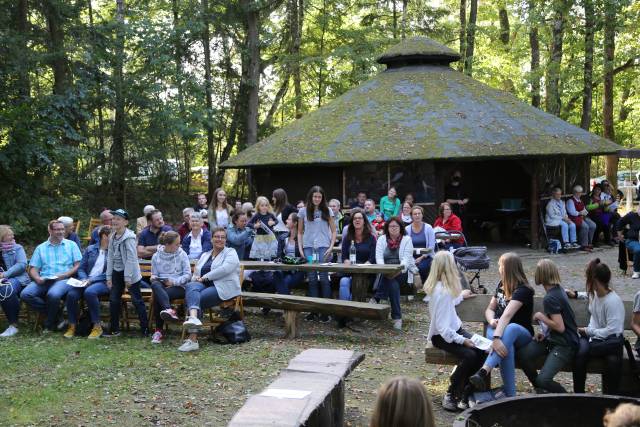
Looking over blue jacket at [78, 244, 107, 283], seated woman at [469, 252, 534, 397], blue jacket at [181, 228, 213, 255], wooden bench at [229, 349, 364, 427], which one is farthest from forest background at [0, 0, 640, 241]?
seated woman at [469, 252, 534, 397]

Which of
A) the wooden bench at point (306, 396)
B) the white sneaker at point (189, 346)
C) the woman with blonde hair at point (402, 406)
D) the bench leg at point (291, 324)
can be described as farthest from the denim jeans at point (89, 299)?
the woman with blonde hair at point (402, 406)

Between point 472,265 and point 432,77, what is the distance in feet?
35.7

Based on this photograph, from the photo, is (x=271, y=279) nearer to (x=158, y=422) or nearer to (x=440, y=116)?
(x=158, y=422)

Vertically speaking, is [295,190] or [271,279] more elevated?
[295,190]

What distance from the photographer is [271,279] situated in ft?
34.7

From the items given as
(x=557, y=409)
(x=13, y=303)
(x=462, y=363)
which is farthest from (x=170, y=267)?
(x=557, y=409)

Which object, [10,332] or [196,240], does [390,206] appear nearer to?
[196,240]

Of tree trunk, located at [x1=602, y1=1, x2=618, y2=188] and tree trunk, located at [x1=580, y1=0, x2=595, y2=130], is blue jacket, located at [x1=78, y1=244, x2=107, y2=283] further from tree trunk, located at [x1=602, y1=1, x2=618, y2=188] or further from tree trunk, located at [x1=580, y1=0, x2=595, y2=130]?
tree trunk, located at [x1=580, y1=0, x2=595, y2=130]

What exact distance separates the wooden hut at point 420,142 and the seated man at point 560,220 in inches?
19.5

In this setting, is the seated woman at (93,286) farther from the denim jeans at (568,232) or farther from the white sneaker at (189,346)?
the denim jeans at (568,232)

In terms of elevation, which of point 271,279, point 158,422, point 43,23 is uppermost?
point 43,23

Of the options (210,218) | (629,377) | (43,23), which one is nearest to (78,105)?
(43,23)

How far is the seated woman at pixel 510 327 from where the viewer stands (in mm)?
6352

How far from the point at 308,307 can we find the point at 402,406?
5.81 m
